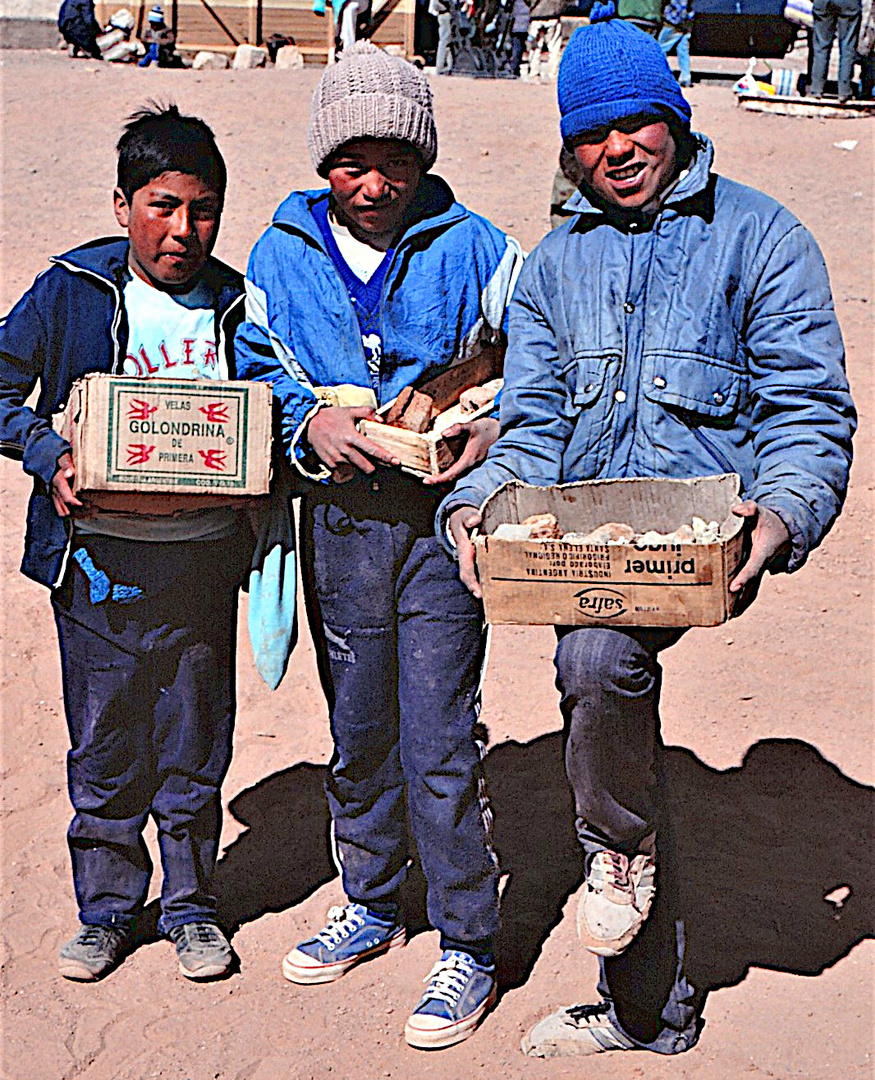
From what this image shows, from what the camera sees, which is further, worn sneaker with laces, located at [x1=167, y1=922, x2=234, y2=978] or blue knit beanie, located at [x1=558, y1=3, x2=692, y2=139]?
worn sneaker with laces, located at [x1=167, y1=922, x2=234, y2=978]

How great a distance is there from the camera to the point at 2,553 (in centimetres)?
682

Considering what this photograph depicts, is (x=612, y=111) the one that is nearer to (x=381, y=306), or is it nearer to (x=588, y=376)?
(x=588, y=376)

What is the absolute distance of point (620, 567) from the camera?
Result: 111 inches

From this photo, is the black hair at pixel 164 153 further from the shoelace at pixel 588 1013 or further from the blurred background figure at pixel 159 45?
the blurred background figure at pixel 159 45

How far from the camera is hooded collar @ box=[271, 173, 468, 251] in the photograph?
341 cm

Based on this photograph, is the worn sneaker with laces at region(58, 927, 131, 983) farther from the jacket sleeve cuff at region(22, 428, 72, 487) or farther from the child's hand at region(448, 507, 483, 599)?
the child's hand at region(448, 507, 483, 599)

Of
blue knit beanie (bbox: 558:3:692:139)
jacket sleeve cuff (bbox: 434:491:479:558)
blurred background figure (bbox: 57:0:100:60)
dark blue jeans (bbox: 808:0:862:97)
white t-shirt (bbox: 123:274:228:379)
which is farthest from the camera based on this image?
blurred background figure (bbox: 57:0:100:60)

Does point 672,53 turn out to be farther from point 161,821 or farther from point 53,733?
point 161,821

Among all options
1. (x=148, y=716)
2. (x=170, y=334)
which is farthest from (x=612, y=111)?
(x=148, y=716)

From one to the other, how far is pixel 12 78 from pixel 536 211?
726cm

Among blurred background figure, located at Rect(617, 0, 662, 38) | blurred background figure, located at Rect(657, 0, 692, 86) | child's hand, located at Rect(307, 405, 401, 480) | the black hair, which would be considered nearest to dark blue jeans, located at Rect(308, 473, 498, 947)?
child's hand, located at Rect(307, 405, 401, 480)

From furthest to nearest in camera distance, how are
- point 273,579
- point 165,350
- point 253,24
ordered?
point 253,24
point 273,579
point 165,350

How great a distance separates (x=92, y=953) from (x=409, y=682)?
1143mm

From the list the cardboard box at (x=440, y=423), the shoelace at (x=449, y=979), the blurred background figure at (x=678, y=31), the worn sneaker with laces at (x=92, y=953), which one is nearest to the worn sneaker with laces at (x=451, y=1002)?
the shoelace at (x=449, y=979)
